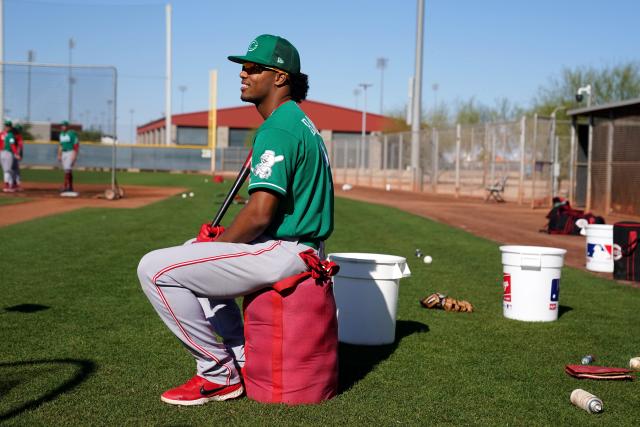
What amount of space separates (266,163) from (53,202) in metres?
18.1

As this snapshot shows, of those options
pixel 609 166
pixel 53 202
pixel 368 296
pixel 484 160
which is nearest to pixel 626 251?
pixel 368 296

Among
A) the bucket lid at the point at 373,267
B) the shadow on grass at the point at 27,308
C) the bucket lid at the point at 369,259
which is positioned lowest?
the shadow on grass at the point at 27,308

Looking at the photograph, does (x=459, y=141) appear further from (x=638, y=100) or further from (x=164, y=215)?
(x=164, y=215)

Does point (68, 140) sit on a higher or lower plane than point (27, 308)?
higher

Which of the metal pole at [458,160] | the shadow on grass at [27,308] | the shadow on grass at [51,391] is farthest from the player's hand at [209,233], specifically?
the metal pole at [458,160]

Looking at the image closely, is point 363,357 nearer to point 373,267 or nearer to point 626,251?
point 373,267

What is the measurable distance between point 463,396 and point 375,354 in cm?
112

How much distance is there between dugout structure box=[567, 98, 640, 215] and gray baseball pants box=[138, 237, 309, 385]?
59.4 ft

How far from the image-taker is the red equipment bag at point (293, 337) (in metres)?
4.20

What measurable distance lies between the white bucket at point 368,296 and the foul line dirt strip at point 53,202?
10.4m

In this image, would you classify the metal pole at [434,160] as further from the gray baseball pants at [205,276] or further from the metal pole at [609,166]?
the gray baseball pants at [205,276]

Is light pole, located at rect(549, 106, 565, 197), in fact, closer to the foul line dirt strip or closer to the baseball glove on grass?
the foul line dirt strip

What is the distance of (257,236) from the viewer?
4.16m

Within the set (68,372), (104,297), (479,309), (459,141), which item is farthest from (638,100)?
(68,372)
